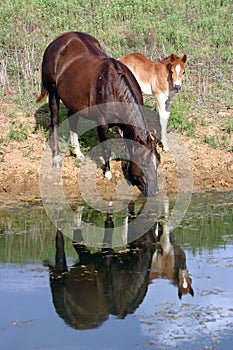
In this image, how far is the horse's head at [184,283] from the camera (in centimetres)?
645

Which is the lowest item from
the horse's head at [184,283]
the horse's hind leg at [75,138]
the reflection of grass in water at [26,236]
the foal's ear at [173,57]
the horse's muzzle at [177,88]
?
the horse's head at [184,283]

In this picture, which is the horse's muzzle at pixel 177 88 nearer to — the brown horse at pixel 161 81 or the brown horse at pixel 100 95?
the brown horse at pixel 161 81

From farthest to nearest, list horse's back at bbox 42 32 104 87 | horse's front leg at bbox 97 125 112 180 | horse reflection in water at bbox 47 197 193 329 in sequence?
horse's back at bbox 42 32 104 87
horse's front leg at bbox 97 125 112 180
horse reflection in water at bbox 47 197 193 329

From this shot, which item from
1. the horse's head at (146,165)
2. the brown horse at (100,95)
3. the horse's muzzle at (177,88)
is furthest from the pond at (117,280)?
the horse's muzzle at (177,88)

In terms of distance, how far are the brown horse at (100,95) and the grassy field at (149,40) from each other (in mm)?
1386

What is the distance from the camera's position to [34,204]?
9516 mm

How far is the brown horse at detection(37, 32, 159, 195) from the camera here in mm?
9500

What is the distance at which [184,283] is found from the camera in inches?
262

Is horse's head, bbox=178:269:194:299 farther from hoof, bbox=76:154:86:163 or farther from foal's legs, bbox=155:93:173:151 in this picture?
foal's legs, bbox=155:93:173:151

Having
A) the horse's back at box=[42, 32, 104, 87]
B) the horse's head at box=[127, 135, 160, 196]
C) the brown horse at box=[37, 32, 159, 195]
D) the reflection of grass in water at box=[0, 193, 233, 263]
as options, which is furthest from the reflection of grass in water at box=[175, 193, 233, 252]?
the horse's back at box=[42, 32, 104, 87]

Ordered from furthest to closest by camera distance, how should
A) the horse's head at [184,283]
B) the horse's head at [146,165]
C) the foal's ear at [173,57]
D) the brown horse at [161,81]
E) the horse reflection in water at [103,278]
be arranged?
the brown horse at [161,81] < the foal's ear at [173,57] < the horse's head at [146,165] < the horse's head at [184,283] < the horse reflection in water at [103,278]

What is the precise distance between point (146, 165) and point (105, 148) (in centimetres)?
90

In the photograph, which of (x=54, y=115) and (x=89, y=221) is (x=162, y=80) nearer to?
(x=54, y=115)

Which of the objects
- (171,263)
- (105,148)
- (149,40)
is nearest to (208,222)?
(171,263)
